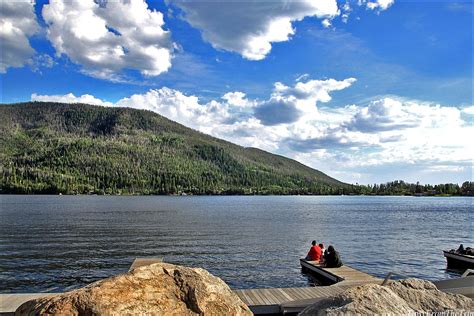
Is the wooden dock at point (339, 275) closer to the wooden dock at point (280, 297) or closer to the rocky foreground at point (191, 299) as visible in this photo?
the wooden dock at point (280, 297)

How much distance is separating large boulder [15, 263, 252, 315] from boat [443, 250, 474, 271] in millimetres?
33044

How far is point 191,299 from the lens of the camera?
24.1 ft

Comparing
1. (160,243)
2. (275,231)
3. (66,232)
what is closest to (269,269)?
(160,243)

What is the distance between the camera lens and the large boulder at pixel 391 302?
597cm

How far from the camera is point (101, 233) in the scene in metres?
57.3

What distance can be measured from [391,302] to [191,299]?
3419 millimetres

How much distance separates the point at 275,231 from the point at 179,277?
5668 centimetres

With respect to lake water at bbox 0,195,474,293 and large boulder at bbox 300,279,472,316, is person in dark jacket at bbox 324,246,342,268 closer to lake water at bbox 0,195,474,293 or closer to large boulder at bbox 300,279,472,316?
lake water at bbox 0,195,474,293

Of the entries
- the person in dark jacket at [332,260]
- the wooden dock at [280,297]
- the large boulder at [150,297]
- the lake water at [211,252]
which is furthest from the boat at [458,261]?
the large boulder at [150,297]

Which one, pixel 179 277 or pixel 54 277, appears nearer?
pixel 179 277

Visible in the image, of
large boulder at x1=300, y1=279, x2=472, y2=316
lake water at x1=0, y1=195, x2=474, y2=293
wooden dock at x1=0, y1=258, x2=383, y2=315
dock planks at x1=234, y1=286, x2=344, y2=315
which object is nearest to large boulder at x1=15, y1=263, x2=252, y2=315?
large boulder at x1=300, y1=279, x2=472, y2=316

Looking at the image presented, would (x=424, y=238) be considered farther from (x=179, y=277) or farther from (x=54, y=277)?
(x=179, y=277)

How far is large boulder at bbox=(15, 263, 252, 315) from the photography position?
6793 millimetres

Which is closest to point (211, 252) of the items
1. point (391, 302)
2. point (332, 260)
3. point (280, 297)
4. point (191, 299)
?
point (332, 260)
